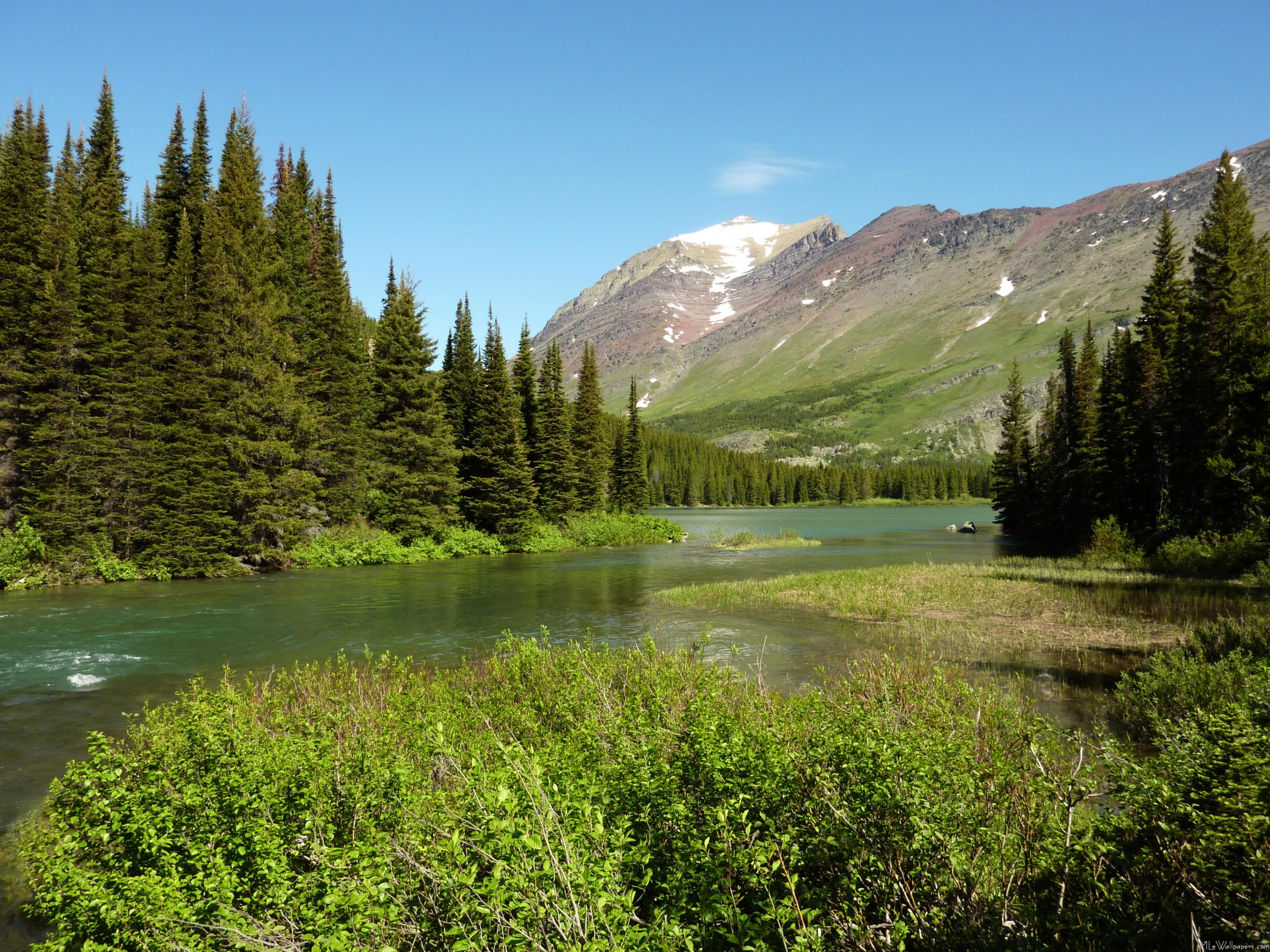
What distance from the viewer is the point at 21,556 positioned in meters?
28.5

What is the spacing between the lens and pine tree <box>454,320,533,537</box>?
50.7 m

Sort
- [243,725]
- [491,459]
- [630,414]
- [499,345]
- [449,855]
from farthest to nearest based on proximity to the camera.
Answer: [630,414] < [499,345] < [491,459] < [243,725] < [449,855]

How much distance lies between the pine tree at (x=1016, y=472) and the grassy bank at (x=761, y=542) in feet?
91.7

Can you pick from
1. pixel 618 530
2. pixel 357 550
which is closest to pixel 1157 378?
pixel 618 530

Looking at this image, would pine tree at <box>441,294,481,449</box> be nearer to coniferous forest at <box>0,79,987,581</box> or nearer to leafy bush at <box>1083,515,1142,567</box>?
coniferous forest at <box>0,79,987,581</box>

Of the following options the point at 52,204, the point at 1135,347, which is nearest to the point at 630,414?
the point at 1135,347

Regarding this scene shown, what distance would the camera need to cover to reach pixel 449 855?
4.13m

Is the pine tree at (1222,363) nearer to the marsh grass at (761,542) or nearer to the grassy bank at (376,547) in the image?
the marsh grass at (761,542)

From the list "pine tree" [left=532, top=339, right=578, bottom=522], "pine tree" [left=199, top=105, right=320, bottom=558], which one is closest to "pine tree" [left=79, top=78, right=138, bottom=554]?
"pine tree" [left=199, top=105, right=320, bottom=558]

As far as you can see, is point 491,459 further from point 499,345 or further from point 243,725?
point 243,725

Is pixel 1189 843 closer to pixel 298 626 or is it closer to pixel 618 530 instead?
pixel 298 626

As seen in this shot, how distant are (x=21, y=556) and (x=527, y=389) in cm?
3832

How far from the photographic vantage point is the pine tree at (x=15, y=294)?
2972cm

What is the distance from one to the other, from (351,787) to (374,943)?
6.93ft
